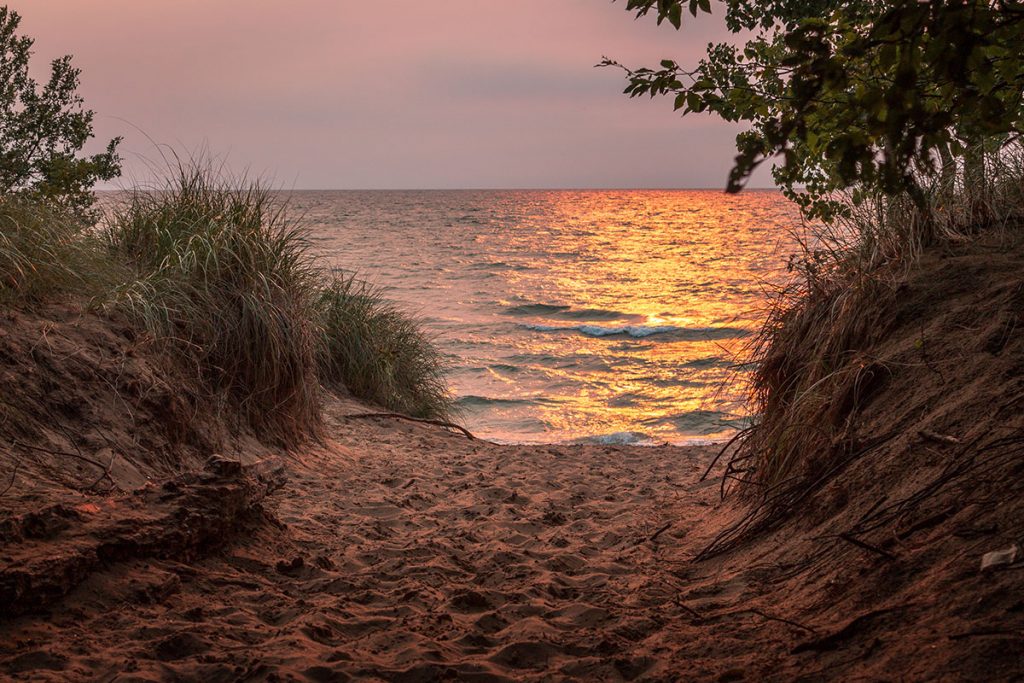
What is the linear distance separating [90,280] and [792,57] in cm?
A: 578

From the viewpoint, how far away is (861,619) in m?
2.85

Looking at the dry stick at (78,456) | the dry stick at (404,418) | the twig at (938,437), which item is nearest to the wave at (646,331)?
the dry stick at (404,418)

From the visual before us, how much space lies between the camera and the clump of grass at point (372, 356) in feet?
34.1

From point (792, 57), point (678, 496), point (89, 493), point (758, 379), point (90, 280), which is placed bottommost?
→ point (678, 496)

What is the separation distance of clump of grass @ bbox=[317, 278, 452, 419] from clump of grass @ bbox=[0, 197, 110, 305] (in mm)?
3460

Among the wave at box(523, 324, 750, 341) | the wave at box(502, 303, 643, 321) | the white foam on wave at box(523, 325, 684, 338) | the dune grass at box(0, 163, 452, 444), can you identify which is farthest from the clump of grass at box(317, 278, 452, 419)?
the wave at box(502, 303, 643, 321)

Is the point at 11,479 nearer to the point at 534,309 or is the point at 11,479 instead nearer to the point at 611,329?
the point at 611,329

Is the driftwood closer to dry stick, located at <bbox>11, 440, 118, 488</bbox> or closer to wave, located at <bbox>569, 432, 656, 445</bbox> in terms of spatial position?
dry stick, located at <bbox>11, 440, 118, 488</bbox>

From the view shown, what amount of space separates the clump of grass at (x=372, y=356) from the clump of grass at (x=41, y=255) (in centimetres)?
346

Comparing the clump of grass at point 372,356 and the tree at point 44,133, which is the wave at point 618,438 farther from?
the tree at point 44,133

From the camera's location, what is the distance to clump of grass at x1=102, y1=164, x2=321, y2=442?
21.4 feet

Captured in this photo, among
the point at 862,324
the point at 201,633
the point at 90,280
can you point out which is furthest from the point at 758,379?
the point at 90,280

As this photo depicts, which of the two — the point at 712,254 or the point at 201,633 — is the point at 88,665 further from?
the point at 712,254

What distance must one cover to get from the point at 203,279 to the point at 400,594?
387 centimetres
